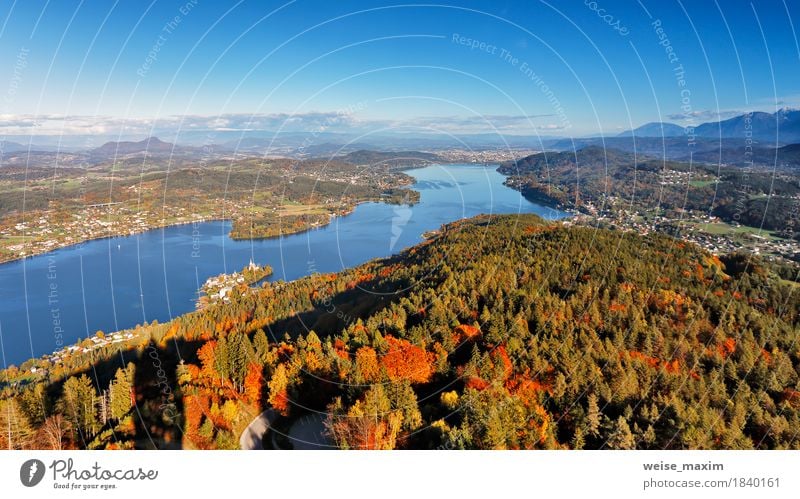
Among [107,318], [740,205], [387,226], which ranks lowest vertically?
[107,318]

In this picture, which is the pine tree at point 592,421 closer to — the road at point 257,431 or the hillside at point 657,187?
the road at point 257,431

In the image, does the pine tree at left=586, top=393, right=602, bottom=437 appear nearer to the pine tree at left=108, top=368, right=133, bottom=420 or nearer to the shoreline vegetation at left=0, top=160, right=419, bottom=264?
the pine tree at left=108, top=368, right=133, bottom=420

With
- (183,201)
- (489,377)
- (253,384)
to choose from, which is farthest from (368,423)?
(183,201)

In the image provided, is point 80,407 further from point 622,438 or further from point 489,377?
point 622,438
